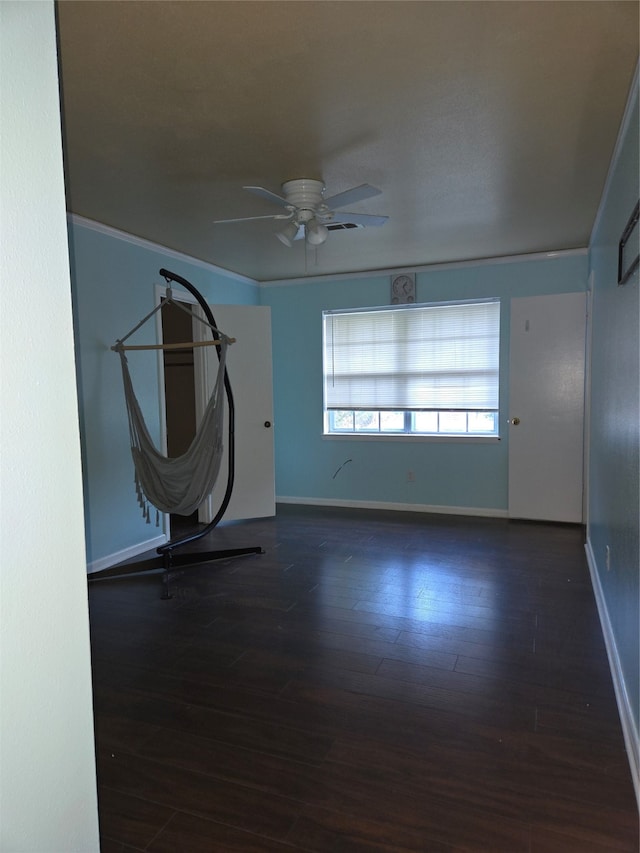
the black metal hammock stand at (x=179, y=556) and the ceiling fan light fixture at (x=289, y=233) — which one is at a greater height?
the ceiling fan light fixture at (x=289, y=233)

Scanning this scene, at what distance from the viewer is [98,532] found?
3.79m

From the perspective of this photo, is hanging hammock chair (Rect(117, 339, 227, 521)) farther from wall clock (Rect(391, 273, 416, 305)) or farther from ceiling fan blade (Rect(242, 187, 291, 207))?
wall clock (Rect(391, 273, 416, 305))

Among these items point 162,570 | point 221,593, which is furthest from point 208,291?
point 221,593

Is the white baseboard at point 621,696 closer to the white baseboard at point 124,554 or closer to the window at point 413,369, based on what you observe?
the window at point 413,369

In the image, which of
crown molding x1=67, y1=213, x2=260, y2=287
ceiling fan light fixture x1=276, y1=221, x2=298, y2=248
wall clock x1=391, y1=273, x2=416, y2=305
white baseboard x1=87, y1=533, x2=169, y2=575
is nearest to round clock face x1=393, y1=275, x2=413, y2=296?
wall clock x1=391, y1=273, x2=416, y2=305

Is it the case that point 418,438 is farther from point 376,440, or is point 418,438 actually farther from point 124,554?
point 124,554

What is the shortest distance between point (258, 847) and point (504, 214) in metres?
3.61

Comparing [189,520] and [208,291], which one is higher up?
[208,291]

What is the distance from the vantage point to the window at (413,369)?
16.8 ft

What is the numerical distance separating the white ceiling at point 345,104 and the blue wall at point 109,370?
1.00 feet

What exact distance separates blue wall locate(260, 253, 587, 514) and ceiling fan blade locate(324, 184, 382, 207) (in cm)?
259

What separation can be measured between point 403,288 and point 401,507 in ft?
6.83

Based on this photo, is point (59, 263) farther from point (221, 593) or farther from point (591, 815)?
point (221, 593)

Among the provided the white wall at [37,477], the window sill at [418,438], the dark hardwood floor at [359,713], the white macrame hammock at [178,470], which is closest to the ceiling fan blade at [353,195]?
the white macrame hammock at [178,470]
